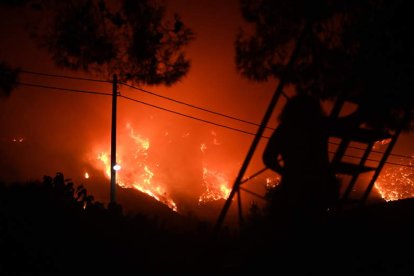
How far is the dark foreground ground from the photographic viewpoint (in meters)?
5.11

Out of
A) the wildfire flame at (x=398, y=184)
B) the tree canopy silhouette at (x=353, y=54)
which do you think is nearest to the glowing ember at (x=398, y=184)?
the wildfire flame at (x=398, y=184)

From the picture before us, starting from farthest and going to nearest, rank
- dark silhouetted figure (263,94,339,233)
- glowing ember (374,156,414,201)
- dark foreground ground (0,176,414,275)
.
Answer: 1. glowing ember (374,156,414,201)
2. dark silhouetted figure (263,94,339,233)
3. dark foreground ground (0,176,414,275)

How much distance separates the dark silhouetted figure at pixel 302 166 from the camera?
5449 mm

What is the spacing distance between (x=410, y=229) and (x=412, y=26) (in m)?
3.34

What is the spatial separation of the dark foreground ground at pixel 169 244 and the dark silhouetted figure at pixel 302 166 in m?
0.28

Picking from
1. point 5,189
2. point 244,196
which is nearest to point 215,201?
point 244,196

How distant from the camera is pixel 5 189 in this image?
893cm

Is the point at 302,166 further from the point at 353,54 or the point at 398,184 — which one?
the point at 398,184

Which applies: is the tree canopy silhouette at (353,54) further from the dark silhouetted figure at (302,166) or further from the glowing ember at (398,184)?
the glowing ember at (398,184)

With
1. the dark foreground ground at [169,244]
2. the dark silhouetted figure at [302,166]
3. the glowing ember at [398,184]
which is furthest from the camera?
the glowing ember at [398,184]

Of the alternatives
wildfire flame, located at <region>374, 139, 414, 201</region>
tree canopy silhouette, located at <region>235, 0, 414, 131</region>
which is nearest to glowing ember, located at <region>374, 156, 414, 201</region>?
wildfire flame, located at <region>374, 139, 414, 201</region>

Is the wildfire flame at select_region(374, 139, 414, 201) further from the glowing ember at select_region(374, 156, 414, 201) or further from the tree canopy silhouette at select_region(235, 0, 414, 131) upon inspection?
the tree canopy silhouette at select_region(235, 0, 414, 131)

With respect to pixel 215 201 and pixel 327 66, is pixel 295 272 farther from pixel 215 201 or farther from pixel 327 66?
pixel 215 201

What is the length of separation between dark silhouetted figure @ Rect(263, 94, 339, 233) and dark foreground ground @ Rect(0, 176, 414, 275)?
0.28m
